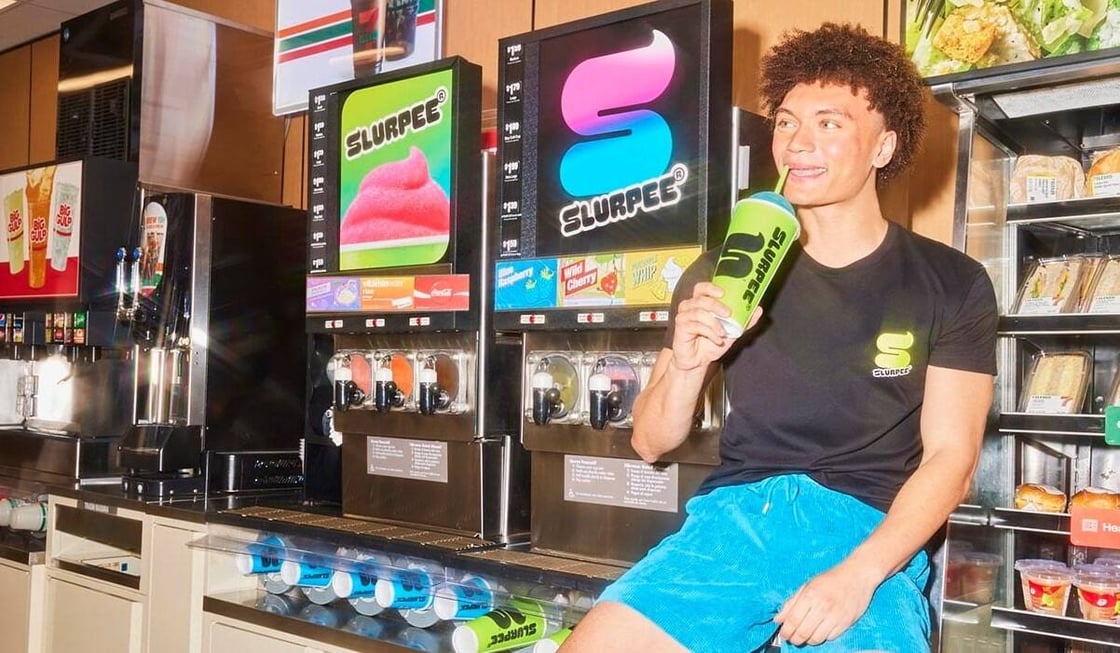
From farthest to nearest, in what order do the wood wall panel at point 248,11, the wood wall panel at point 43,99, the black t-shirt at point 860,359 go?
the wood wall panel at point 43,99, the wood wall panel at point 248,11, the black t-shirt at point 860,359

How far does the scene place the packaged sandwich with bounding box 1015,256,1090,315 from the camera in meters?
2.10

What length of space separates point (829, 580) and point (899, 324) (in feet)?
1.42

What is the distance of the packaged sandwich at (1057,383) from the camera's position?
2104 mm

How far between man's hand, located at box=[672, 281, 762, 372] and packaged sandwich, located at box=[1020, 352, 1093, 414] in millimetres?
783

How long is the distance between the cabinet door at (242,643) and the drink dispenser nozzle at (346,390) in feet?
1.98

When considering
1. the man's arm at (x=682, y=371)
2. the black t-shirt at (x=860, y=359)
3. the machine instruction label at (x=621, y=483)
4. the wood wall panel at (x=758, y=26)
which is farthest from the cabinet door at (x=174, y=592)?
the wood wall panel at (x=758, y=26)

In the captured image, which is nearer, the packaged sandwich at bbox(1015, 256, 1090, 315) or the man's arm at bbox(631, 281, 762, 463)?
the man's arm at bbox(631, 281, 762, 463)

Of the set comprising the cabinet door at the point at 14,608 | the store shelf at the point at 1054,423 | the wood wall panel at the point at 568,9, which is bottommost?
the cabinet door at the point at 14,608

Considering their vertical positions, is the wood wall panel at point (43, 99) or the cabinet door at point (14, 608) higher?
the wood wall panel at point (43, 99)

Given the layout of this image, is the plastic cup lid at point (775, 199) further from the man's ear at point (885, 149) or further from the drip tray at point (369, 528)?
the drip tray at point (369, 528)

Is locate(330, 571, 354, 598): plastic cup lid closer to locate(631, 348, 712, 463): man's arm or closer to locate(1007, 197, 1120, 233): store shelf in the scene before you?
locate(631, 348, 712, 463): man's arm

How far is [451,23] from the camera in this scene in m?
3.77

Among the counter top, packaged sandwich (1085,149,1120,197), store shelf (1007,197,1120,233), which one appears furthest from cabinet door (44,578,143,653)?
packaged sandwich (1085,149,1120,197)

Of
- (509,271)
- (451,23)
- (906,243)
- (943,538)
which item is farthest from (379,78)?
(943,538)
